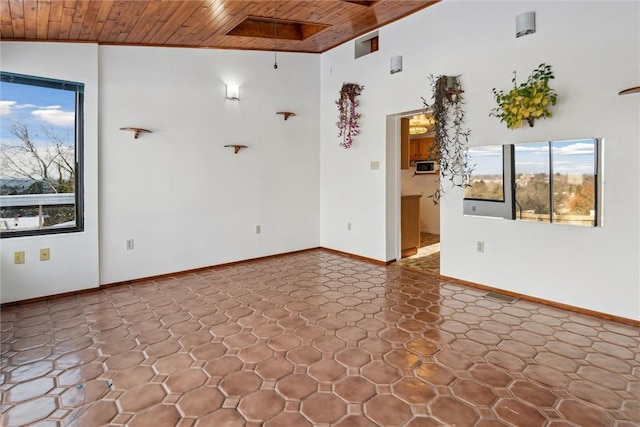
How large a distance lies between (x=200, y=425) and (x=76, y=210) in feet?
10.5

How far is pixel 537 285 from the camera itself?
3678mm

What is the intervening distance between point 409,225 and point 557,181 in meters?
2.60

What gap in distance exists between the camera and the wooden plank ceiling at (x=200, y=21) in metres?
3.26

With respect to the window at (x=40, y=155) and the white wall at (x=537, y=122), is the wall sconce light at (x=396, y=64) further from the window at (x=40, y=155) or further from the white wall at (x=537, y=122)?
the window at (x=40, y=155)

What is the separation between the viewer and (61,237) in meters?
3.91

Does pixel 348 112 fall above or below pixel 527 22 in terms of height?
below

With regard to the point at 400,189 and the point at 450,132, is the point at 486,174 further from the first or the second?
the point at 400,189

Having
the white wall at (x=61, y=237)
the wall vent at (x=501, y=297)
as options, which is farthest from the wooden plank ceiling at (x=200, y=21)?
the wall vent at (x=501, y=297)

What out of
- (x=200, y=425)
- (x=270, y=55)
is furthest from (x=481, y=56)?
(x=200, y=425)

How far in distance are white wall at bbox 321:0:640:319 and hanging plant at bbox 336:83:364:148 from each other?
13 centimetres

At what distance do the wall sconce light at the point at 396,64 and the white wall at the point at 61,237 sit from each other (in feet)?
11.5

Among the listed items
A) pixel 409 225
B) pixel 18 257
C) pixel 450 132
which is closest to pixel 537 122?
pixel 450 132

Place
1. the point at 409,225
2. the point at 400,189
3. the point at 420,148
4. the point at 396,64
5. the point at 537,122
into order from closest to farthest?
the point at 537,122 < the point at 396,64 < the point at 400,189 < the point at 409,225 < the point at 420,148

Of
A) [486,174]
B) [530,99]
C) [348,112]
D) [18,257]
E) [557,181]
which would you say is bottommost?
[18,257]
